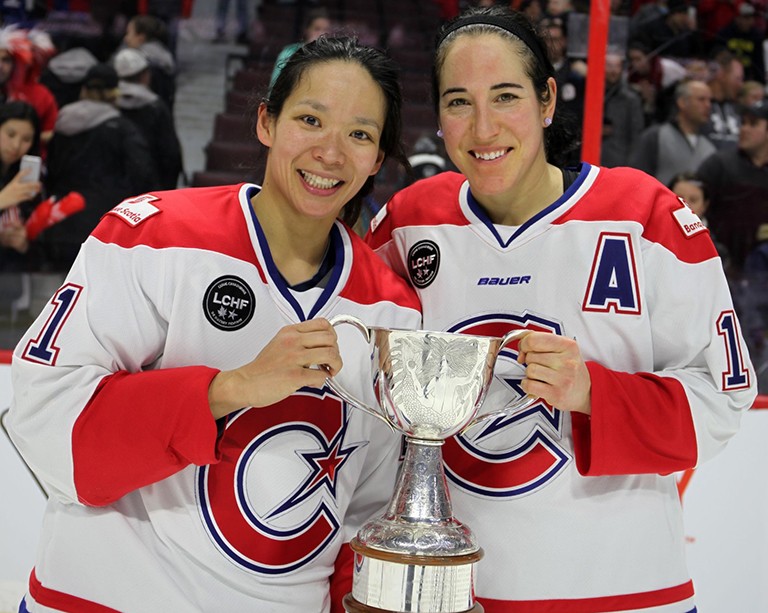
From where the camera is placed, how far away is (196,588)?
1.58 m

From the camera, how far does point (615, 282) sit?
1.70 metres

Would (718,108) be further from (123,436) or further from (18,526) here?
(123,436)

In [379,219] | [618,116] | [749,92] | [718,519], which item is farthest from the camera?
[749,92]

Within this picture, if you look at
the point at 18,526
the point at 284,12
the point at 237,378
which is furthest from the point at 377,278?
the point at 284,12

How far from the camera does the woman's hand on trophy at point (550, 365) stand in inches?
57.7

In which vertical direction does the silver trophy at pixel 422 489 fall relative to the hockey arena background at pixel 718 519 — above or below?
above

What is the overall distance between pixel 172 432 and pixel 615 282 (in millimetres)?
719

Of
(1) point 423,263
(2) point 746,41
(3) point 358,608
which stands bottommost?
(3) point 358,608

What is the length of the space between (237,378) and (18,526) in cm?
143

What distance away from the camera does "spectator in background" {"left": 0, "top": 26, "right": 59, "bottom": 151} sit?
13.3 ft

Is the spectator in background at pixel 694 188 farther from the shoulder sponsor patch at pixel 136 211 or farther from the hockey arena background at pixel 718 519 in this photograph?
the shoulder sponsor patch at pixel 136 211

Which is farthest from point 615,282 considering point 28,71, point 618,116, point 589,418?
point 28,71

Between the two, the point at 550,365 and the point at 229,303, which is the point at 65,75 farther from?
the point at 550,365

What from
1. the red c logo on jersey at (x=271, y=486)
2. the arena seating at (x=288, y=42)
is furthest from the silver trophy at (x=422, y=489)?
the arena seating at (x=288, y=42)
